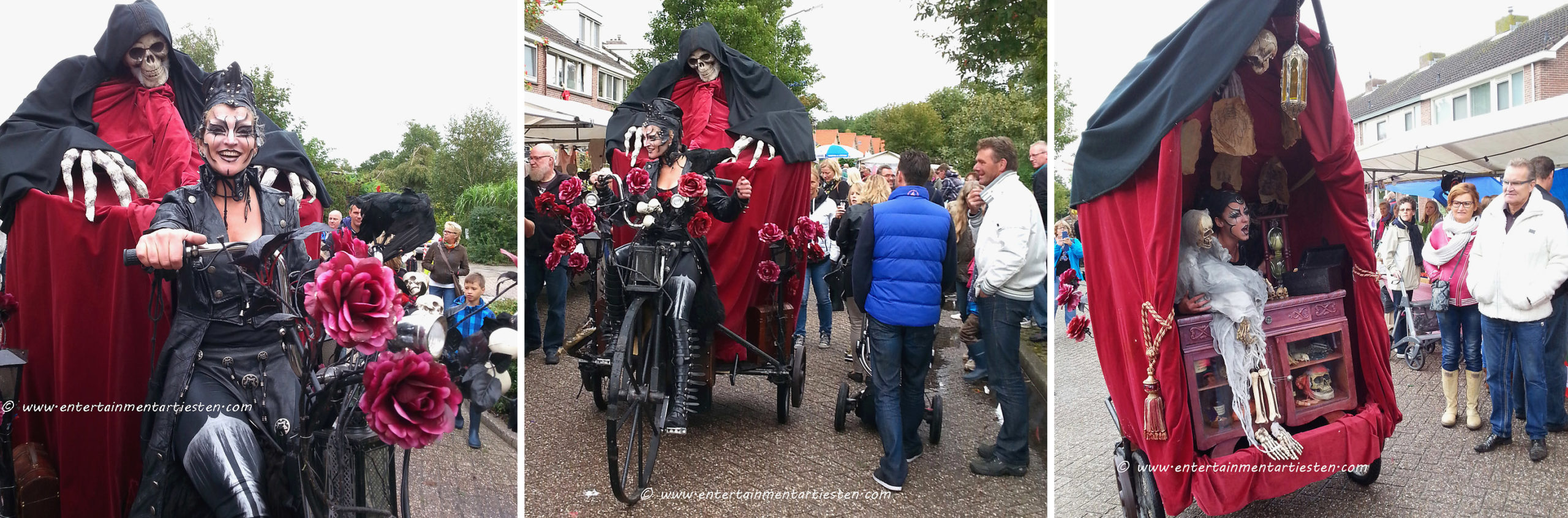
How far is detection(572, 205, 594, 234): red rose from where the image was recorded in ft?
14.4

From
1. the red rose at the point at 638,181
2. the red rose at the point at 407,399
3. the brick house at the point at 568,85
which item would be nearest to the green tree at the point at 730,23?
the brick house at the point at 568,85

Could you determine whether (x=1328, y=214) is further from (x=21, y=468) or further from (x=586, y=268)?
(x=21, y=468)

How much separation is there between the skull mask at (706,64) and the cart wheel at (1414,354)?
634cm

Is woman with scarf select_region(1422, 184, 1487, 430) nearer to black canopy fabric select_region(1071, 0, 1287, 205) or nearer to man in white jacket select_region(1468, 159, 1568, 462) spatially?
man in white jacket select_region(1468, 159, 1568, 462)

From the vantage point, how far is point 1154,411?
340 cm

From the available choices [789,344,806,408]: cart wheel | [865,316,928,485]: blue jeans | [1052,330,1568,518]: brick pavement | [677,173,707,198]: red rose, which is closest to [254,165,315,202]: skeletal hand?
[677,173,707,198]: red rose

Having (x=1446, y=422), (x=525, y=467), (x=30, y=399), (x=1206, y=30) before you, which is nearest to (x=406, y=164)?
(x=30, y=399)

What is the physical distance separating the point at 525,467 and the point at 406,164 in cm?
190

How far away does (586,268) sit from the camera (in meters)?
5.17

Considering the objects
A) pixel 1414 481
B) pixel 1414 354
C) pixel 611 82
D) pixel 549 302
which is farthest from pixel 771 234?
pixel 611 82

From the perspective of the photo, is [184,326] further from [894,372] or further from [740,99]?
[740,99]

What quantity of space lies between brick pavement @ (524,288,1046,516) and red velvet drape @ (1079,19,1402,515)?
3.15 ft

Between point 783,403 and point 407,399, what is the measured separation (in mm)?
3646

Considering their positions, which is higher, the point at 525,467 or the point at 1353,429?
the point at 1353,429
